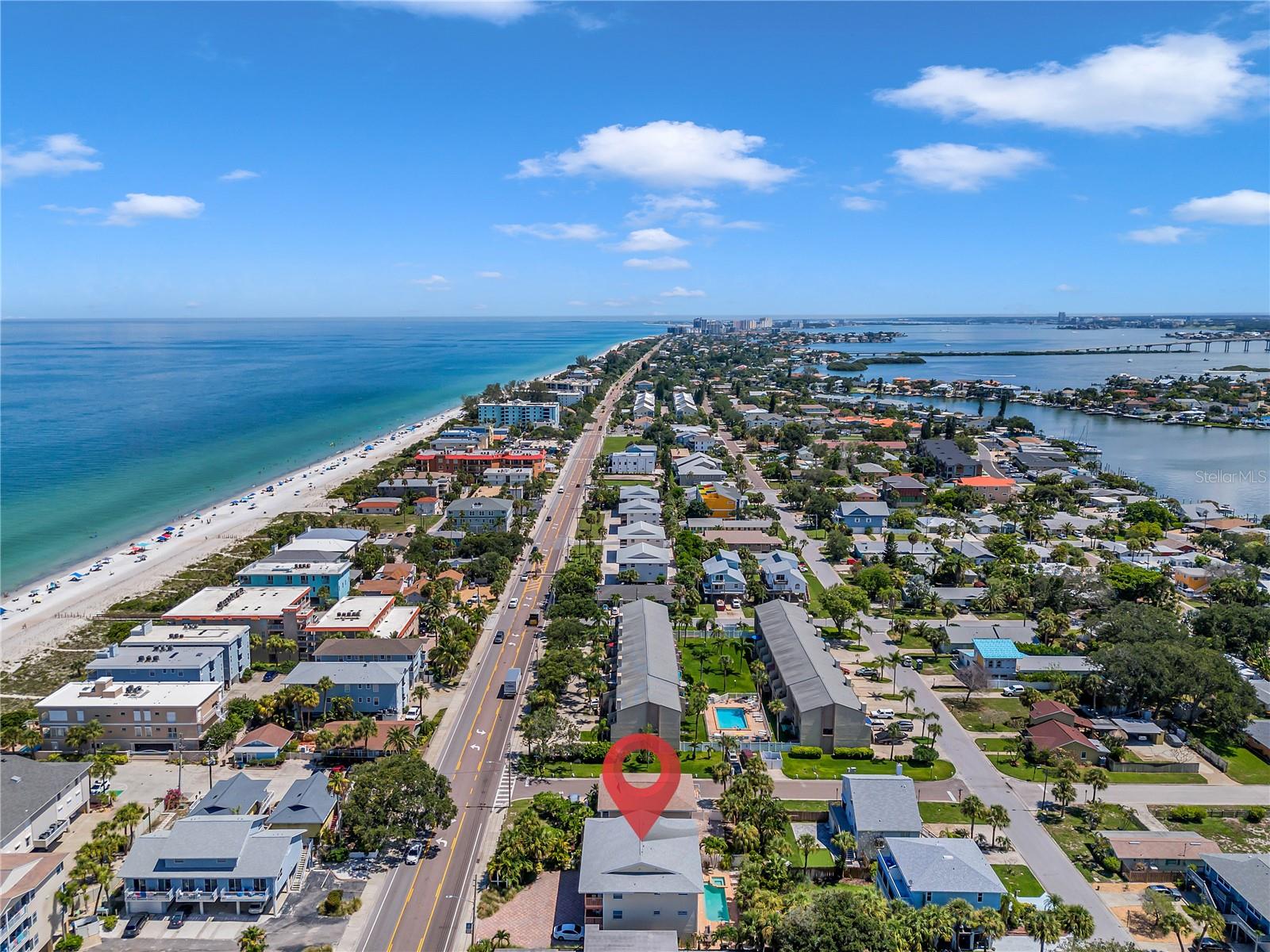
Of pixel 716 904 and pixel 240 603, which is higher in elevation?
pixel 240 603

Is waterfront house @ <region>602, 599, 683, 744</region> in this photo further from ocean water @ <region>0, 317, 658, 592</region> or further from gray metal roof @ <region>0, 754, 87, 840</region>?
ocean water @ <region>0, 317, 658, 592</region>

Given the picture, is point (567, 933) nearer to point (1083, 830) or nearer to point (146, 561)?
point (1083, 830)

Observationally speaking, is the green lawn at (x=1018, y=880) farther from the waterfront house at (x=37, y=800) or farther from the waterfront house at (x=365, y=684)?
the waterfront house at (x=37, y=800)

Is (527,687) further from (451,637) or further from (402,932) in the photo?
(402,932)

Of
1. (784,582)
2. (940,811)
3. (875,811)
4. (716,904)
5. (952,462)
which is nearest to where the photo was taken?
(716,904)

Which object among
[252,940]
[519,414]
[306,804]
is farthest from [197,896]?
[519,414]

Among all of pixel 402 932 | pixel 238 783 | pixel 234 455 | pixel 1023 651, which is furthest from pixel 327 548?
pixel 234 455

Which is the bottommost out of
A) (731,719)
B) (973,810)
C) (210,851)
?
(731,719)

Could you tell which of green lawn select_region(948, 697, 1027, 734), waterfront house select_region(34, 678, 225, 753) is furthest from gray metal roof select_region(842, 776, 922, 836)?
waterfront house select_region(34, 678, 225, 753)
